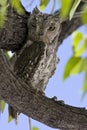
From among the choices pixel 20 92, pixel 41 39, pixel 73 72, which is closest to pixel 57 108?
pixel 20 92

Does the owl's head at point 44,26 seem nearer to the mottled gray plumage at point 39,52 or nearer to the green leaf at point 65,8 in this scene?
the mottled gray plumage at point 39,52

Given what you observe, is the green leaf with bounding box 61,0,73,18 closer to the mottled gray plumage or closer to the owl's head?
the mottled gray plumage

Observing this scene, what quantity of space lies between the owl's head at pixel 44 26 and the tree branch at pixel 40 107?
40 centimetres

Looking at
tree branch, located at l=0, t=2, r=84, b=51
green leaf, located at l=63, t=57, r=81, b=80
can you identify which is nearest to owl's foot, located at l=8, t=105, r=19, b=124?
tree branch, located at l=0, t=2, r=84, b=51

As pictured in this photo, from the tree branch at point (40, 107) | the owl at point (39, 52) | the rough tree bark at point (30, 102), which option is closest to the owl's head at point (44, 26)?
the owl at point (39, 52)

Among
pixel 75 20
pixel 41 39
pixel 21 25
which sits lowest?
pixel 21 25

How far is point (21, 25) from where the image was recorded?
148 centimetres

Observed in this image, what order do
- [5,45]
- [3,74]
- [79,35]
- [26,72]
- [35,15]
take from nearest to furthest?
[79,35], [3,74], [5,45], [26,72], [35,15]

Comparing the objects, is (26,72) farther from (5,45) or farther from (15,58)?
(5,45)

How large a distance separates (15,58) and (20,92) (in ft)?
1.05

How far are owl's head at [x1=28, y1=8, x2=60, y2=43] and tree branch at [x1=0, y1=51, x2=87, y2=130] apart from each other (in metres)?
0.40

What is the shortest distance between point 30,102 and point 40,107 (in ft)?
0.14

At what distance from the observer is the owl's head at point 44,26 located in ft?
5.49

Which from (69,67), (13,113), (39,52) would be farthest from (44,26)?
(69,67)
